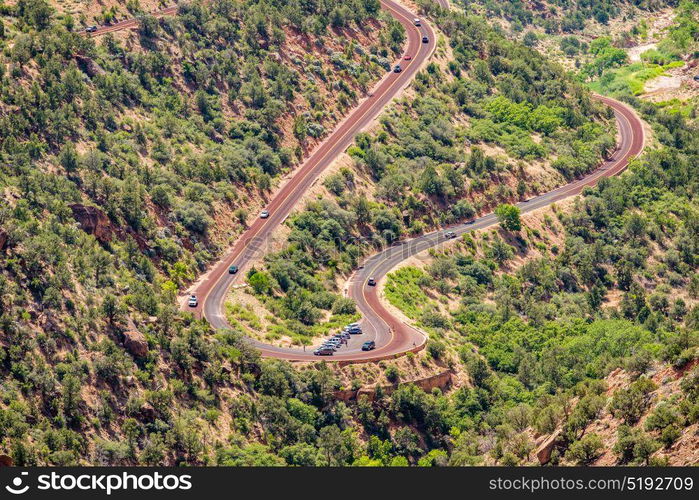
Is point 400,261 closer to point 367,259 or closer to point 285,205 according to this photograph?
point 367,259

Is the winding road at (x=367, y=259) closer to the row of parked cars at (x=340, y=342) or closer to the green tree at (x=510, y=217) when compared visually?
the row of parked cars at (x=340, y=342)

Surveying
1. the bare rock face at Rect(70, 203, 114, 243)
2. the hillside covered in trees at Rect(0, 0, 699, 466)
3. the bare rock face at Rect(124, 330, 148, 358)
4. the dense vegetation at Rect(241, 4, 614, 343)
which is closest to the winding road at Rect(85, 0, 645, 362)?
the hillside covered in trees at Rect(0, 0, 699, 466)

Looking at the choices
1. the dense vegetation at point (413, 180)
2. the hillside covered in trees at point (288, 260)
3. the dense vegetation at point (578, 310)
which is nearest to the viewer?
the dense vegetation at point (578, 310)

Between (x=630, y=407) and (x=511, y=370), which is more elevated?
(x=630, y=407)

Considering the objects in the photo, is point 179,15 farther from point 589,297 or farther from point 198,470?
point 198,470

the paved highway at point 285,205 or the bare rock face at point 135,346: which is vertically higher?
the bare rock face at point 135,346

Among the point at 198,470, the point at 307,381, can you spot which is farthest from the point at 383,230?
the point at 198,470

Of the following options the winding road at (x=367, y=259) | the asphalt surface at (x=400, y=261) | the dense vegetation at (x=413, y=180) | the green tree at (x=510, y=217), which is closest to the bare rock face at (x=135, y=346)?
the winding road at (x=367, y=259)
